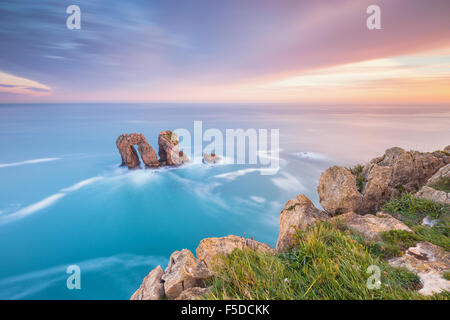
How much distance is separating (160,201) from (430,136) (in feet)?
178

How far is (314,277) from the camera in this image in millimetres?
3064

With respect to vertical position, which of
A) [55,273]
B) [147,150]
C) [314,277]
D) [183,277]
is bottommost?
[55,273]

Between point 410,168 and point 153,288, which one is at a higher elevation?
point 410,168

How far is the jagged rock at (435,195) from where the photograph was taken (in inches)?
207

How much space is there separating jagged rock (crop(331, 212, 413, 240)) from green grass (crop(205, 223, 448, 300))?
0.84 meters

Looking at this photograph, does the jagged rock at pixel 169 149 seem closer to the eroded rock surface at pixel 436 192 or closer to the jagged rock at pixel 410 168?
the jagged rock at pixel 410 168

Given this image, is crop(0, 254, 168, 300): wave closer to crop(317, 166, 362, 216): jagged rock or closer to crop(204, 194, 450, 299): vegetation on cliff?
crop(317, 166, 362, 216): jagged rock

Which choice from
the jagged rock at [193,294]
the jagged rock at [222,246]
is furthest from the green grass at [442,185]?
the jagged rock at [193,294]

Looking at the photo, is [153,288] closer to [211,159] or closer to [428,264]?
[428,264]

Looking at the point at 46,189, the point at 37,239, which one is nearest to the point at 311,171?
the point at 37,239

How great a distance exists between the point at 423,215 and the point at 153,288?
681cm

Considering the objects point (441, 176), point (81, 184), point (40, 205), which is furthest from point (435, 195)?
point (81, 184)

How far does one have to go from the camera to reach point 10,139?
6244cm
